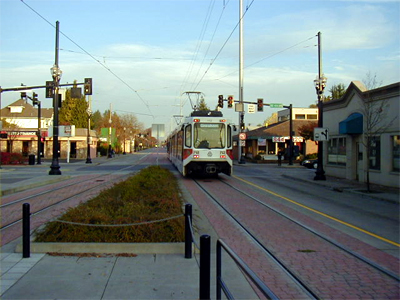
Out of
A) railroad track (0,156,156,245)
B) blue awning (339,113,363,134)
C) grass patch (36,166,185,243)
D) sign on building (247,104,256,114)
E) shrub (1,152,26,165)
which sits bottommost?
railroad track (0,156,156,245)

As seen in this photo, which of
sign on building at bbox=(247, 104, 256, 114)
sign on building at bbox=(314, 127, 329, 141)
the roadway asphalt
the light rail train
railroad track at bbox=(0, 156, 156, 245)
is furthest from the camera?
sign on building at bbox=(247, 104, 256, 114)

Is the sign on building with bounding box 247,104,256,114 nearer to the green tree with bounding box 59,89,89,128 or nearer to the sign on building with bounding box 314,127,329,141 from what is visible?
the sign on building with bounding box 314,127,329,141

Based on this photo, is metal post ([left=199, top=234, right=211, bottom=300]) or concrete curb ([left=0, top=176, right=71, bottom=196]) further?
concrete curb ([left=0, top=176, right=71, bottom=196])

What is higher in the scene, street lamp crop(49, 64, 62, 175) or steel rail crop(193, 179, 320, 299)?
street lamp crop(49, 64, 62, 175)

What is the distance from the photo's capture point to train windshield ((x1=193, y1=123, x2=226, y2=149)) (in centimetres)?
2058

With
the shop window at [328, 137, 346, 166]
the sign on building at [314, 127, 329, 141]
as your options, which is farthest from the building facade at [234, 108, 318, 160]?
the sign on building at [314, 127, 329, 141]

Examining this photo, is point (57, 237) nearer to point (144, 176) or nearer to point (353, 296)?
point (353, 296)

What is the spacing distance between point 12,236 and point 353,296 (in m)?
7.04

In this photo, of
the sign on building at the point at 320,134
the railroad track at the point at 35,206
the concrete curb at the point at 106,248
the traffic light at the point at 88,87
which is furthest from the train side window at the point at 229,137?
the concrete curb at the point at 106,248

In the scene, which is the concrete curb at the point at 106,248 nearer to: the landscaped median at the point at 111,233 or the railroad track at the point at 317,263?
the landscaped median at the point at 111,233

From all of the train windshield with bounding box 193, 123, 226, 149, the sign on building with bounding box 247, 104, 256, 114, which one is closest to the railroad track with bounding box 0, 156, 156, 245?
the train windshield with bounding box 193, 123, 226, 149

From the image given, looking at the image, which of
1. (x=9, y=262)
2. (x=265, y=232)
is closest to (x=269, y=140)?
(x=265, y=232)

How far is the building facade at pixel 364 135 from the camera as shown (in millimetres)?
17953

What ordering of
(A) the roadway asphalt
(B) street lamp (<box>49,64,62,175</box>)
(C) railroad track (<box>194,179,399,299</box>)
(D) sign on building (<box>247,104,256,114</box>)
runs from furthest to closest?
1. (D) sign on building (<box>247,104,256,114</box>)
2. (B) street lamp (<box>49,64,62,175</box>)
3. (C) railroad track (<box>194,179,399,299</box>)
4. (A) the roadway asphalt
